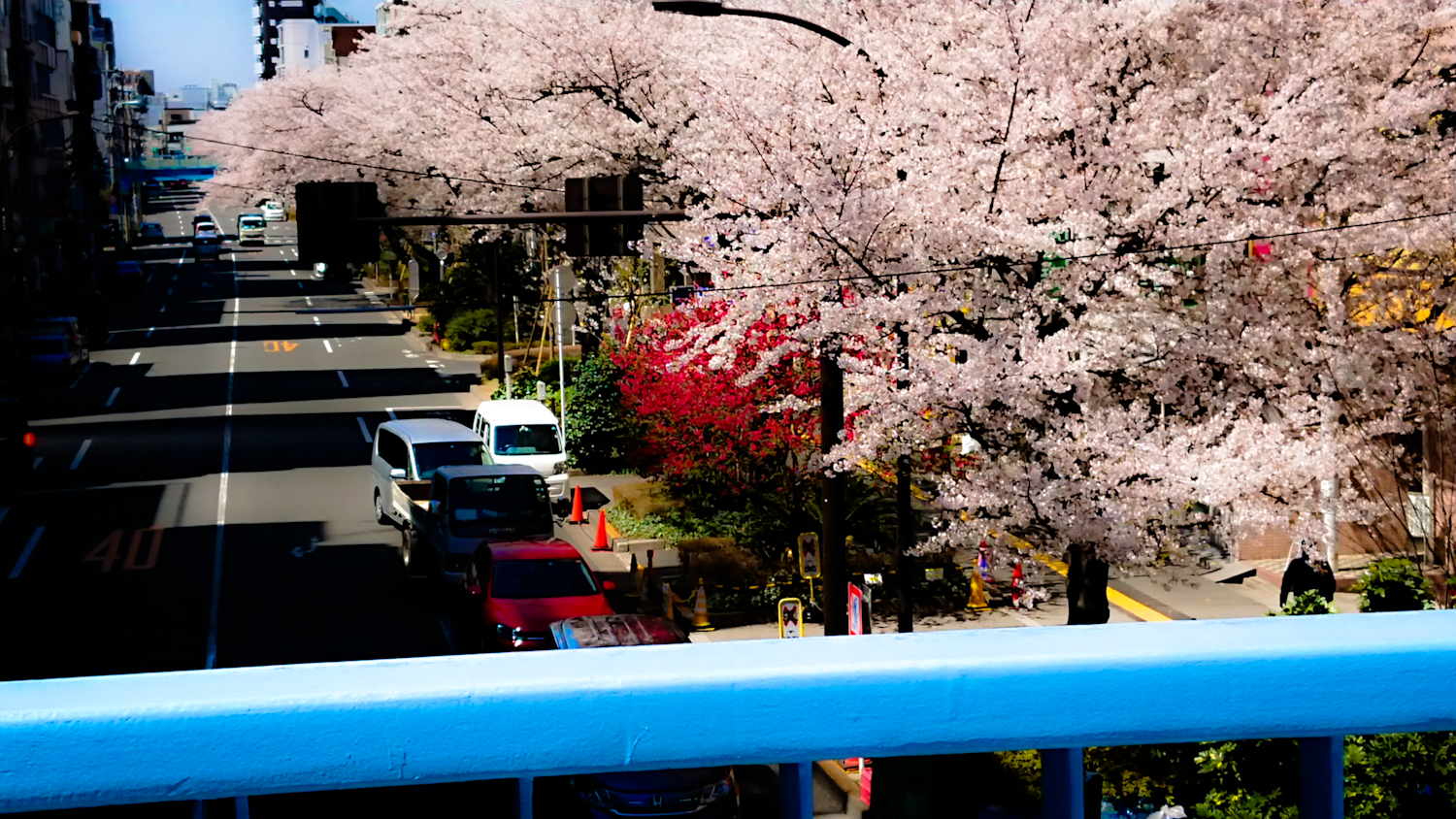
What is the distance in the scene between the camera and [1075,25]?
1625 centimetres

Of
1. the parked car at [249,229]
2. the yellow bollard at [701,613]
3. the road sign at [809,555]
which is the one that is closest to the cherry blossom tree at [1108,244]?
the road sign at [809,555]

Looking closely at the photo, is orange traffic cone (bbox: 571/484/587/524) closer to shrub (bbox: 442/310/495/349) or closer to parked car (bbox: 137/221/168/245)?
shrub (bbox: 442/310/495/349)

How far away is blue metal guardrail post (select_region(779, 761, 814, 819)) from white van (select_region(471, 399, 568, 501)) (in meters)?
28.2

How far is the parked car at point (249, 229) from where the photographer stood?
374 ft

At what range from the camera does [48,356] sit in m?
48.6

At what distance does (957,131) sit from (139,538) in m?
18.4

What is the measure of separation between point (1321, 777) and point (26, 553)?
91.4ft

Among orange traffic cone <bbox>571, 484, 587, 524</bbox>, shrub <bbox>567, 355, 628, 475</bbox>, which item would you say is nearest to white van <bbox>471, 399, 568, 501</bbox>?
orange traffic cone <bbox>571, 484, 587, 524</bbox>

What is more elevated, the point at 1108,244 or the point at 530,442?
the point at 1108,244

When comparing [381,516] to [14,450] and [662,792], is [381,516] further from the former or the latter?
[662,792]

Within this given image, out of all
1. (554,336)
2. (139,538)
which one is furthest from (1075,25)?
(554,336)

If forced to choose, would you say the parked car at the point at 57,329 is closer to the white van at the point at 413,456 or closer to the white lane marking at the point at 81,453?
the white lane marking at the point at 81,453

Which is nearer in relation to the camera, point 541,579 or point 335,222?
point 335,222

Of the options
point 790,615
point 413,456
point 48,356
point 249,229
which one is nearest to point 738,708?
point 790,615
